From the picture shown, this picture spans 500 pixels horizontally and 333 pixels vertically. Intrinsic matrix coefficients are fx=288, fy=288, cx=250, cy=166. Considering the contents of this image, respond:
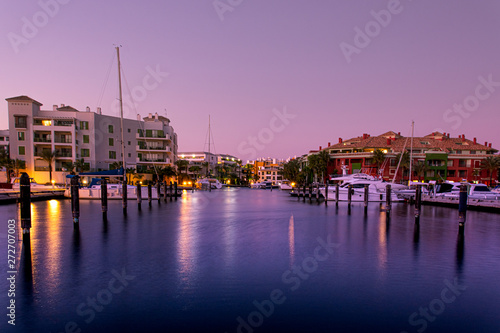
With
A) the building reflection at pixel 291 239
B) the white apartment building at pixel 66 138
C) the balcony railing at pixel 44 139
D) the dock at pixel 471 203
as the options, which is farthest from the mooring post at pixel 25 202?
the balcony railing at pixel 44 139

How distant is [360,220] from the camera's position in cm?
2138

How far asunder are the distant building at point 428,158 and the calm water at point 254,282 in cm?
5484

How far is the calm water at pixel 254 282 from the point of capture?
651cm

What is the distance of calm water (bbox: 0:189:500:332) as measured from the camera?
6.51 m

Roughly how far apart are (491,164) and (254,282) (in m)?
75.6

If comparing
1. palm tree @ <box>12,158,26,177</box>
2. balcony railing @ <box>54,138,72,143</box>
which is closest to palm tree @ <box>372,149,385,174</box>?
balcony railing @ <box>54,138,72,143</box>

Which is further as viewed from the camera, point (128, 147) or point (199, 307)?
point (128, 147)

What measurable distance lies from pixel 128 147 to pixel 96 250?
185 ft

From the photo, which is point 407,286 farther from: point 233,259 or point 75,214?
point 75,214

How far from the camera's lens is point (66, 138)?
56.2 m

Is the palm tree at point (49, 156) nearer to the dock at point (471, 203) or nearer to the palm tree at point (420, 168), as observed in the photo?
the dock at point (471, 203)

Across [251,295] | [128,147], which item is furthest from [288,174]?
[251,295]

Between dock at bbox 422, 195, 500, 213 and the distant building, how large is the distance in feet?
98.7

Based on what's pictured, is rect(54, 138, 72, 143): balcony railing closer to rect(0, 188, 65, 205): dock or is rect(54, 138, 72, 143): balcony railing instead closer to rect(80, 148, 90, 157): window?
rect(80, 148, 90, 157): window
